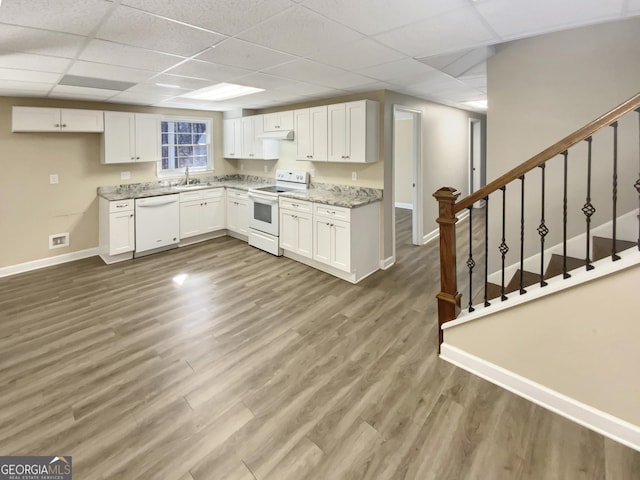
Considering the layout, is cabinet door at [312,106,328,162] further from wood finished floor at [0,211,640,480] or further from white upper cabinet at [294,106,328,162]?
wood finished floor at [0,211,640,480]

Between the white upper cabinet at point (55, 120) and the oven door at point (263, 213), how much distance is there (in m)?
2.40

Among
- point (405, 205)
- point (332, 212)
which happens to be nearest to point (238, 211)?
point (332, 212)

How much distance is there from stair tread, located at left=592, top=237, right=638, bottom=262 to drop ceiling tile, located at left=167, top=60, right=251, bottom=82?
3432 millimetres

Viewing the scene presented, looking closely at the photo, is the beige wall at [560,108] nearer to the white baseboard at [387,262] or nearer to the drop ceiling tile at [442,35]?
the drop ceiling tile at [442,35]

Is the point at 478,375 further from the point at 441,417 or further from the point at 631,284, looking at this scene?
the point at 631,284

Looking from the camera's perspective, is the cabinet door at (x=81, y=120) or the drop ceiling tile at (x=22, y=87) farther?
the cabinet door at (x=81, y=120)

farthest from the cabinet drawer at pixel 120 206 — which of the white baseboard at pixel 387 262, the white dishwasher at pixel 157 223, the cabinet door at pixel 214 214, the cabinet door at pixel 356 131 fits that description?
the white baseboard at pixel 387 262

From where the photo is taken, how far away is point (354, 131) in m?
4.43

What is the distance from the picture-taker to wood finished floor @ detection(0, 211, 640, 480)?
1842mm

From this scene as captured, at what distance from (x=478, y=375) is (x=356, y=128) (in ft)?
10.2

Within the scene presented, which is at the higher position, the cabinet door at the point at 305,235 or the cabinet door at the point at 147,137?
the cabinet door at the point at 147,137

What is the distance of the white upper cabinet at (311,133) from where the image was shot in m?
4.83

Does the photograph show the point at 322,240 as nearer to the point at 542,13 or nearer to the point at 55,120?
the point at 542,13

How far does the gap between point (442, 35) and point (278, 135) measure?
335 centimetres
